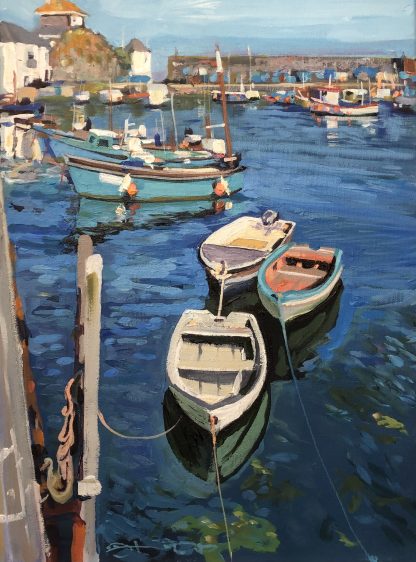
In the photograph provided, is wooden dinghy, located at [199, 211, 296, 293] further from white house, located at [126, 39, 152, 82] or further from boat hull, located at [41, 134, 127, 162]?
white house, located at [126, 39, 152, 82]

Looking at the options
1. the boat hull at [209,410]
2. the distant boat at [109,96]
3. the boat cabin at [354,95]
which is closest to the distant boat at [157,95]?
the distant boat at [109,96]

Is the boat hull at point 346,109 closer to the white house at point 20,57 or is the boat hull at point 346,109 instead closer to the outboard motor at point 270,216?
the outboard motor at point 270,216

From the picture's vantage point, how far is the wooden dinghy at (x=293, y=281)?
11.3 feet

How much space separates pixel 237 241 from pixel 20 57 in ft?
4.93

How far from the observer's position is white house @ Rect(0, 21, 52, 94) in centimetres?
273

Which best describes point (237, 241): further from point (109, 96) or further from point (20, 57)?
point (20, 57)

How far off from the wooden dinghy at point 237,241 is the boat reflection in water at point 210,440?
0.68 meters

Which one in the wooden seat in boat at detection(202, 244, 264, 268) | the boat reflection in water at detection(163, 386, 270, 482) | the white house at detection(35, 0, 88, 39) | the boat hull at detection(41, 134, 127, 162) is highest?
the white house at detection(35, 0, 88, 39)

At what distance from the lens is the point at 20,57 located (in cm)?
270

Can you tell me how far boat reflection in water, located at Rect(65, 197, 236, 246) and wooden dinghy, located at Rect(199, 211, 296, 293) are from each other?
143 mm

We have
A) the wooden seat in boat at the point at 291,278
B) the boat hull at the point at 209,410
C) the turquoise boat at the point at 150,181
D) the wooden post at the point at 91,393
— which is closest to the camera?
the wooden post at the point at 91,393

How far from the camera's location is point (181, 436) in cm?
297
